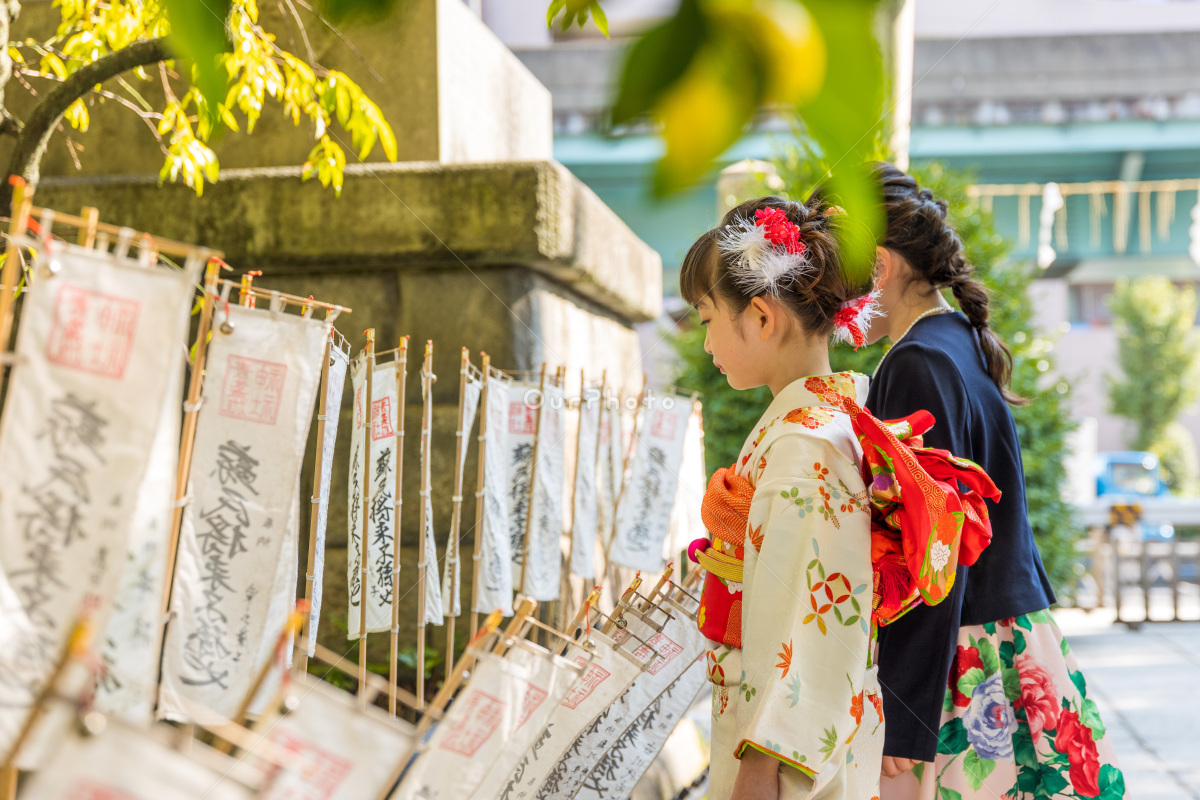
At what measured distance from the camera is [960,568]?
5.65 feet

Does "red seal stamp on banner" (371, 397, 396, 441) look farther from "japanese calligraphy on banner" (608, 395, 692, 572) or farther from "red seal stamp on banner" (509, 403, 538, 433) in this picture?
"japanese calligraphy on banner" (608, 395, 692, 572)

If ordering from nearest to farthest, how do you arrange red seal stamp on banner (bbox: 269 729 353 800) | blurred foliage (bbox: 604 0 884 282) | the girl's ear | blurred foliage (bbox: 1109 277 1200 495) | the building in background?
blurred foliage (bbox: 604 0 884 282)
red seal stamp on banner (bbox: 269 729 353 800)
the girl's ear
the building in background
blurred foliage (bbox: 1109 277 1200 495)

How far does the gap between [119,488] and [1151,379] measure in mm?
16108

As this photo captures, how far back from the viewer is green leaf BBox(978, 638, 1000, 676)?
183 centimetres

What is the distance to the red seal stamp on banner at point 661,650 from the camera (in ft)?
6.47

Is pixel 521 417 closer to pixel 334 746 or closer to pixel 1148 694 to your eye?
pixel 334 746

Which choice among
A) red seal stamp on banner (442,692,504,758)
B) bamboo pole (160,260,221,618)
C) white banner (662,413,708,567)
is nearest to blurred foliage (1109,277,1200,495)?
white banner (662,413,708,567)

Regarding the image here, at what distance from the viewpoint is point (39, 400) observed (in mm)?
1020

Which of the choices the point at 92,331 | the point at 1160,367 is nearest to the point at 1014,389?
the point at 92,331

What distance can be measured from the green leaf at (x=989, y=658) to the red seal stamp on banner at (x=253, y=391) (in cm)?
137

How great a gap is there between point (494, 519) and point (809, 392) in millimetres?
1313

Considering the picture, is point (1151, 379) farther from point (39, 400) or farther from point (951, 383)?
point (39, 400)

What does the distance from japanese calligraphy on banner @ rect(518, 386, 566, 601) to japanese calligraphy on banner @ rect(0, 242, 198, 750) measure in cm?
178

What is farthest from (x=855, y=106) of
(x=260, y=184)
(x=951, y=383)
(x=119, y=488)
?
(x=260, y=184)
